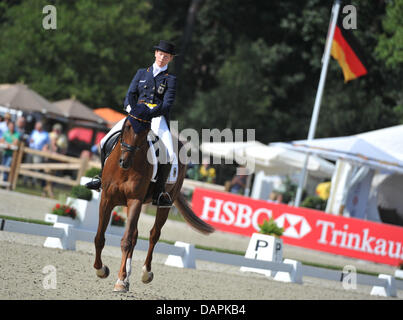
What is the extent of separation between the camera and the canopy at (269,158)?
96.7ft

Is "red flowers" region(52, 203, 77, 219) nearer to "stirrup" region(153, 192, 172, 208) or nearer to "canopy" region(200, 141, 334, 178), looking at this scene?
"stirrup" region(153, 192, 172, 208)

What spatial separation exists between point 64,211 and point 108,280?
4.33 meters

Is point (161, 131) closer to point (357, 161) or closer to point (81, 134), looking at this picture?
point (357, 161)

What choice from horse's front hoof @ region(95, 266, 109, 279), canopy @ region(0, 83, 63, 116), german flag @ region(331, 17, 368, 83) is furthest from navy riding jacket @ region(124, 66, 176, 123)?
german flag @ region(331, 17, 368, 83)

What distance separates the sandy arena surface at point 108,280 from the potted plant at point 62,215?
0.45 m

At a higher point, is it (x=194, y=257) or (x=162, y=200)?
(x=162, y=200)


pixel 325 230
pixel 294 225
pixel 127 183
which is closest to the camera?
pixel 127 183

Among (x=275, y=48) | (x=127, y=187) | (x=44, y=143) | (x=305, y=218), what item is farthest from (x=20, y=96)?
(x=275, y=48)

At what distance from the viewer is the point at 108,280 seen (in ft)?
30.9

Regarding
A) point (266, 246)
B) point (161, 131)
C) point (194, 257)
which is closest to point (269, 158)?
point (266, 246)

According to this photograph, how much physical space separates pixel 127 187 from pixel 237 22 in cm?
3815

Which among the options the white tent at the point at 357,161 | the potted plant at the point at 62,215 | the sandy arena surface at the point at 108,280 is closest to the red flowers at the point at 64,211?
the potted plant at the point at 62,215

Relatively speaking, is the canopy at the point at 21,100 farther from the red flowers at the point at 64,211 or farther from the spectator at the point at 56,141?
the red flowers at the point at 64,211
